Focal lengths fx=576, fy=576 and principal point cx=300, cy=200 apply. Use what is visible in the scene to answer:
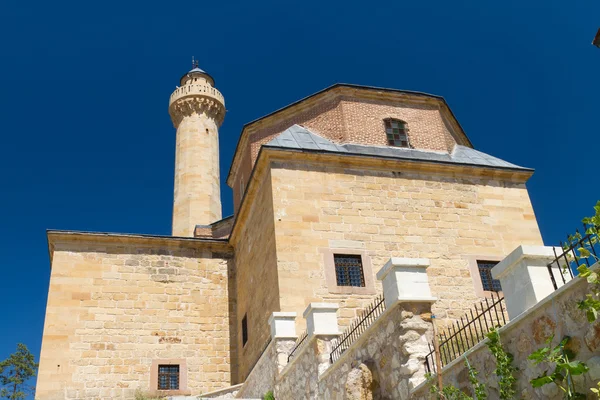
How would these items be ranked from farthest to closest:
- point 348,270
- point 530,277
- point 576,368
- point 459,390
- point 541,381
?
1. point 348,270
2. point 459,390
3. point 530,277
4. point 541,381
5. point 576,368

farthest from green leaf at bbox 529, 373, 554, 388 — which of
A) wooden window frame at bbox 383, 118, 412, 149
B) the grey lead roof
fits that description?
wooden window frame at bbox 383, 118, 412, 149

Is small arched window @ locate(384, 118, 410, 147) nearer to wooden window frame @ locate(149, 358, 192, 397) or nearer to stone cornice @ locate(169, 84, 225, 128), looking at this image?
wooden window frame @ locate(149, 358, 192, 397)

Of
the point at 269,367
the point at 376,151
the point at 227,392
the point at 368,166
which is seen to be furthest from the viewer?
the point at 376,151

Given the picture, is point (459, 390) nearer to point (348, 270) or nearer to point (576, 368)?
point (576, 368)

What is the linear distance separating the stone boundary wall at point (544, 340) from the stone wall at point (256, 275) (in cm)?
703

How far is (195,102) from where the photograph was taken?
29.6 meters

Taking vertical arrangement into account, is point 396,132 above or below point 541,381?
above

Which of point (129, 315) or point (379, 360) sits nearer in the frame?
point (379, 360)

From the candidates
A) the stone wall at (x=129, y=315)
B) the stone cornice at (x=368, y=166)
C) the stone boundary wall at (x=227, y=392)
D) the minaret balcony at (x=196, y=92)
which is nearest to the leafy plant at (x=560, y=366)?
the stone cornice at (x=368, y=166)

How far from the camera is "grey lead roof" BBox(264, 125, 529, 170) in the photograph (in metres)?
14.3

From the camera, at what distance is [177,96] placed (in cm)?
2991

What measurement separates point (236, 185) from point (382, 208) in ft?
23.2

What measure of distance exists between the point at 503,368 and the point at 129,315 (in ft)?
40.4

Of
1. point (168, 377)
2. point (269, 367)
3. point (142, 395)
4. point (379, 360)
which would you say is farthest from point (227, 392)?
point (379, 360)
